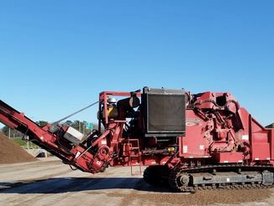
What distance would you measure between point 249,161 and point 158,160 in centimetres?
318

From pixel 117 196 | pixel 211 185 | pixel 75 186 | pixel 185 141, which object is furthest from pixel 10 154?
pixel 211 185

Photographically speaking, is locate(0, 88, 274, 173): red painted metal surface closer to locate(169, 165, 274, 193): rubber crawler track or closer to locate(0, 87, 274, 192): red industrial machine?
locate(0, 87, 274, 192): red industrial machine

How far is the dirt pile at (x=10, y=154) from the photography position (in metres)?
37.2

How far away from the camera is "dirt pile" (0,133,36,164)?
122ft

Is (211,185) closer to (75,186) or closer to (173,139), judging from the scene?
(173,139)

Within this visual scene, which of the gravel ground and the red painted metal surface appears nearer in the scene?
the gravel ground

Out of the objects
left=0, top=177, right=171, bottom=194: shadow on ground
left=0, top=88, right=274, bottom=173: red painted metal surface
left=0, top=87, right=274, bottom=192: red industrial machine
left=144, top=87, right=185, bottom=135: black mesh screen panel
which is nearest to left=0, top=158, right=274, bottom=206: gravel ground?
left=0, top=177, right=171, bottom=194: shadow on ground

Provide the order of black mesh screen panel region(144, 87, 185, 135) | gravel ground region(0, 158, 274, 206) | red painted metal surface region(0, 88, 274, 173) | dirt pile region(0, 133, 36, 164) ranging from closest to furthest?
1. gravel ground region(0, 158, 274, 206)
2. black mesh screen panel region(144, 87, 185, 135)
3. red painted metal surface region(0, 88, 274, 173)
4. dirt pile region(0, 133, 36, 164)

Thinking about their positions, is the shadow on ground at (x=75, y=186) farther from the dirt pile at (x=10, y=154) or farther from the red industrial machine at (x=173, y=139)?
the dirt pile at (x=10, y=154)

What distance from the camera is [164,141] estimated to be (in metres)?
13.9

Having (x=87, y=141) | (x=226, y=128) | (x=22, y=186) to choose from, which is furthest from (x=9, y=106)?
(x=226, y=128)

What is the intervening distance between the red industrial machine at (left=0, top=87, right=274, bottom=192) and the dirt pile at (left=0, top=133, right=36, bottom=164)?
24.1 metres

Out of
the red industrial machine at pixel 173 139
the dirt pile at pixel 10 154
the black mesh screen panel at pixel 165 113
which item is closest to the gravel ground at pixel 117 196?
the red industrial machine at pixel 173 139

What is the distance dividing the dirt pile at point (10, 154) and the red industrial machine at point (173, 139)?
24.1m
